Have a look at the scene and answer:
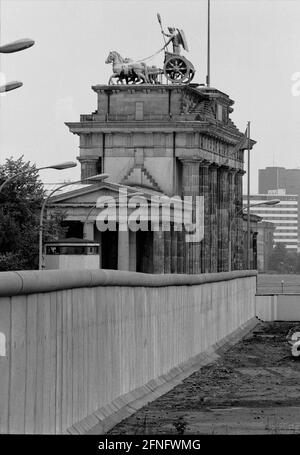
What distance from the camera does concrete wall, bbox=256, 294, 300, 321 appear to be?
81438 mm

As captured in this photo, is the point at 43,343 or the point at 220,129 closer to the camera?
the point at 43,343

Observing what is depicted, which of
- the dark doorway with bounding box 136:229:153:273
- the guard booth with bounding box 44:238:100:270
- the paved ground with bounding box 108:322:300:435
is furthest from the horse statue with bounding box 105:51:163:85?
the paved ground with bounding box 108:322:300:435

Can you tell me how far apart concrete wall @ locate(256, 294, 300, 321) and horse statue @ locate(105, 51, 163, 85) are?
9216 centimetres

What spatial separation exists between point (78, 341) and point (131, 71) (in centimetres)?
15603

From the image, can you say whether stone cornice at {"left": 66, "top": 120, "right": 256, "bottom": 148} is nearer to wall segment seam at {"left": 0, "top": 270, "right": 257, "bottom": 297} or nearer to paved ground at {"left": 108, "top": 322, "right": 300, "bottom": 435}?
→ paved ground at {"left": 108, "top": 322, "right": 300, "bottom": 435}

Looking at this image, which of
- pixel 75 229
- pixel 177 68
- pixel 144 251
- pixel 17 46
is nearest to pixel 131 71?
pixel 177 68

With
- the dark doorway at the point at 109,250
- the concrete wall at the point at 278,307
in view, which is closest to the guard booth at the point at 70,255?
the concrete wall at the point at 278,307

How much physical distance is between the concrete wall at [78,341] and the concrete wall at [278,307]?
44241mm

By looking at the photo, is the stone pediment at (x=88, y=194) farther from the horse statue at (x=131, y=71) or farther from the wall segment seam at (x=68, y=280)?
the wall segment seam at (x=68, y=280)

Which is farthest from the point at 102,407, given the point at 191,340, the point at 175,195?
the point at 175,195

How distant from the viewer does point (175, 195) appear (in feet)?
556

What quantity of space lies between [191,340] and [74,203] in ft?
326

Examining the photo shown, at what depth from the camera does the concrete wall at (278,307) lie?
→ 267ft
